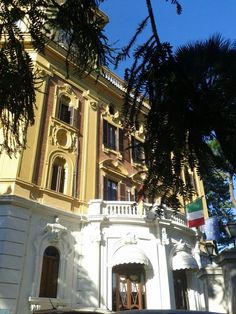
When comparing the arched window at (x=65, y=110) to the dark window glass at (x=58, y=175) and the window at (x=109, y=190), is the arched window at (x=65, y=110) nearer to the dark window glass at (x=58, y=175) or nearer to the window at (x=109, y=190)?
the dark window glass at (x=58, y=175)

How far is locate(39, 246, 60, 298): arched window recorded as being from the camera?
1473 cm

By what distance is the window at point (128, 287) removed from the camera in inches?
631

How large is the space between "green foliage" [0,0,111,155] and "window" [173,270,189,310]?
16.1 m

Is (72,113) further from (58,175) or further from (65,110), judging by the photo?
(58,175)

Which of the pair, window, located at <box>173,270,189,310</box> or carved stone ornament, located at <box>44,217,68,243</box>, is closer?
carved stone ornament, located at <box>44,217,68,243</box>

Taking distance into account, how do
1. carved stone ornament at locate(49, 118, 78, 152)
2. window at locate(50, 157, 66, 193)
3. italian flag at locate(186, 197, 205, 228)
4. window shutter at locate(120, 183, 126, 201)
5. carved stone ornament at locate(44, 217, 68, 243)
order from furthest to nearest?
window shutter at locate(120, 183, 126, 201) → carved stone ornament at locate(49, 118, 78, 152) → italian flag at locate(186, 197, 205, 228) → window at locate(50, 157, 66, 193) → carved stone ornament at locate(44, 217, 68, 243)

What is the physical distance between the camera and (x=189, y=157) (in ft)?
8.80

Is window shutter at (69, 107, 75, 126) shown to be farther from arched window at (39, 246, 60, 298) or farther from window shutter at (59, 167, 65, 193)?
arched window at (39, 246, 60, 298)

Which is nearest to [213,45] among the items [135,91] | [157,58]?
[157,58]

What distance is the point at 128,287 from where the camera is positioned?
1653 cm

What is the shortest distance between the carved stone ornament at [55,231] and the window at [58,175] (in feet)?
6.26

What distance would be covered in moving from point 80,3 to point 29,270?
13.2m

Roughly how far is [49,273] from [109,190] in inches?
242

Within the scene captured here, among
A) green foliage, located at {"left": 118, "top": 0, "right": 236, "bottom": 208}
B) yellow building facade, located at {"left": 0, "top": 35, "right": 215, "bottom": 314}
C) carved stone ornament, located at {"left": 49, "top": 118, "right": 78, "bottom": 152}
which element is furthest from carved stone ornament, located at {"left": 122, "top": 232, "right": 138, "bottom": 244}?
green foliage, located at {"left": 118, "top": 0, "right": 236, "bottom": 208}
